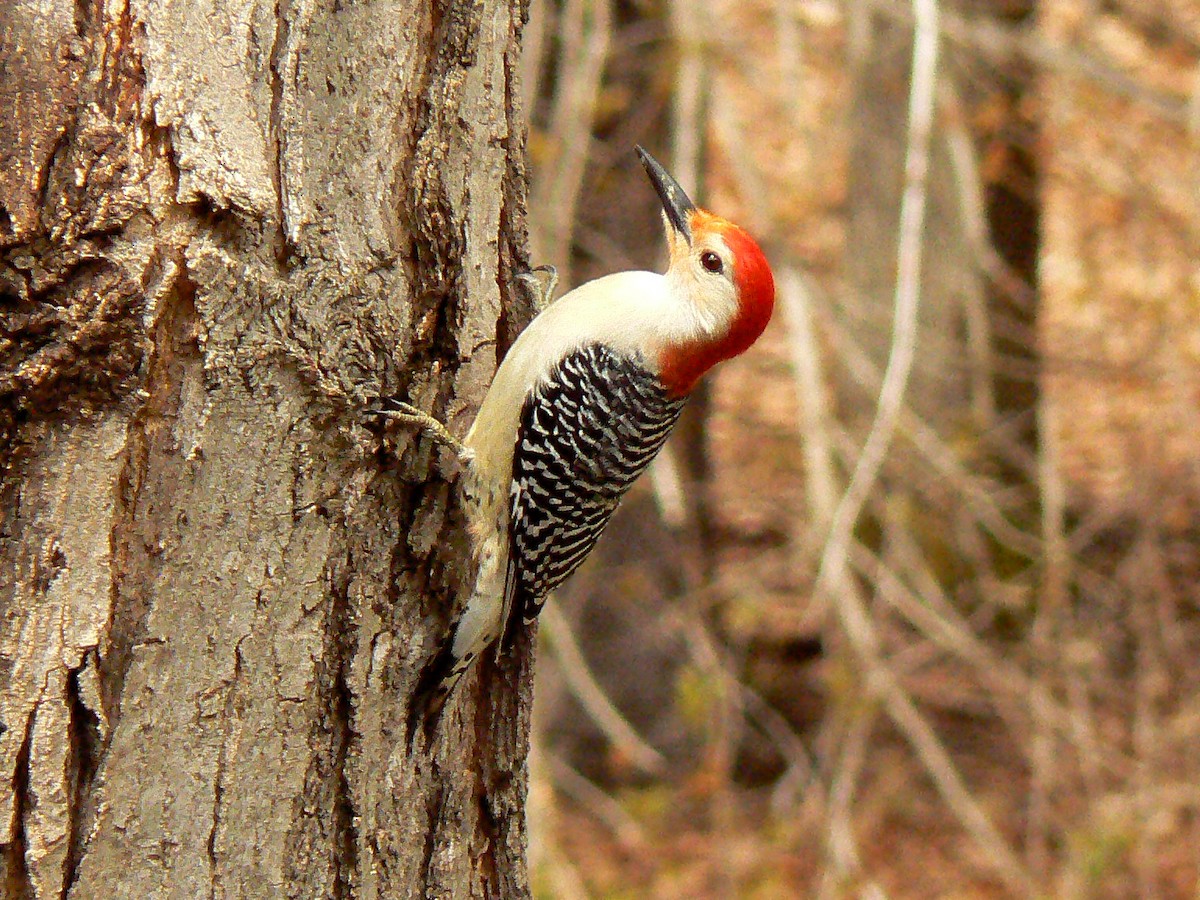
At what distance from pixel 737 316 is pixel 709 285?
0.49ft

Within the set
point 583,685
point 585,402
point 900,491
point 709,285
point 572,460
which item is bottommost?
point 583,685

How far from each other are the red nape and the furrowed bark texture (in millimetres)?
1080

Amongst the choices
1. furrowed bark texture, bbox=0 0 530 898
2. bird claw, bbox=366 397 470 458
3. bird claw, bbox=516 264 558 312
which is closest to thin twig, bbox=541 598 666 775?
bird claw, bbox=516 264 558 312

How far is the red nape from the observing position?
3312mm

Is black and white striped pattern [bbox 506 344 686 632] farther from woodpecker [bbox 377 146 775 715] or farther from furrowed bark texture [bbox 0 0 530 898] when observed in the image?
furrowed bark texture [bbox 0 0 530 898]

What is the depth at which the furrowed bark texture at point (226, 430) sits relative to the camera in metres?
1.87

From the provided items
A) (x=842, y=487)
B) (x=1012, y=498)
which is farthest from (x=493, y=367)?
(x=1012, y=498)

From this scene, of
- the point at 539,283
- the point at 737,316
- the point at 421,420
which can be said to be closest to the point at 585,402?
the point at 539,283

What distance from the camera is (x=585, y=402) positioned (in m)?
3.20

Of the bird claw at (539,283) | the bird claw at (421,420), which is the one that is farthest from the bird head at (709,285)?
the bird claw at (421,420)

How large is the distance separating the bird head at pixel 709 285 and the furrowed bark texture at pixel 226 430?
1094 mm

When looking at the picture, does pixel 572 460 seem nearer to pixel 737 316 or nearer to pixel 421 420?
pixel 737 316

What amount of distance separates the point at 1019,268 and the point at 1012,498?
225cm

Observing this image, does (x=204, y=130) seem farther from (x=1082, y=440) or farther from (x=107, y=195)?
(x=1082, y=440)
